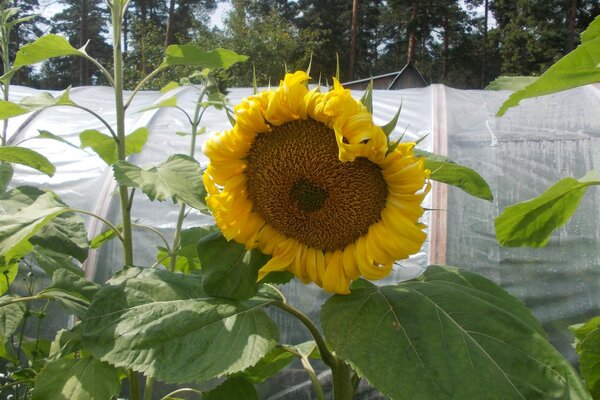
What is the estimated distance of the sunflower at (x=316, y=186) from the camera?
94 centimetres

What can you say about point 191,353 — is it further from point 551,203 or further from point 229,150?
point 551,203

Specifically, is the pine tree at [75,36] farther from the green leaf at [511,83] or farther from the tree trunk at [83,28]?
the green leaf at [511,83]

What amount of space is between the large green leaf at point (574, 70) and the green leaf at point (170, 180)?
64 centimetres

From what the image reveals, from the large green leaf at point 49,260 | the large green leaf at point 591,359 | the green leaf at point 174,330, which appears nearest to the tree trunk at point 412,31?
the large green leaf at point 49,260

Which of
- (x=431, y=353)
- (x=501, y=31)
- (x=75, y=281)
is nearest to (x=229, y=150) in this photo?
(x=431, y=353)

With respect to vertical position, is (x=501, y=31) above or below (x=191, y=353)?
above

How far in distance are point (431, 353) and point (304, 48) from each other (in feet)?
67.3

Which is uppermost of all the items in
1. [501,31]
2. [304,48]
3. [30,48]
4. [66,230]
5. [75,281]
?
[501,31]

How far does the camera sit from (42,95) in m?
1.69

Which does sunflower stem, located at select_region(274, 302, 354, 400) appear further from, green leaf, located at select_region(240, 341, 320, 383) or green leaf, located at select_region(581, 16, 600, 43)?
green leaf, located at select_region(581, 16, 600, 43)

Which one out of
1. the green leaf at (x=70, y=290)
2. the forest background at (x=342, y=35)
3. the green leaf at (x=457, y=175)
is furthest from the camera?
the forest background at (x=342, y=35)

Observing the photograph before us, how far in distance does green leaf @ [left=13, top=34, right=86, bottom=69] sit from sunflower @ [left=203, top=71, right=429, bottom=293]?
2.64 ft

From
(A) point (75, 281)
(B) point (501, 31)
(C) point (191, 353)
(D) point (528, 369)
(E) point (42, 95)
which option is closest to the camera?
(D) point (528, 369)

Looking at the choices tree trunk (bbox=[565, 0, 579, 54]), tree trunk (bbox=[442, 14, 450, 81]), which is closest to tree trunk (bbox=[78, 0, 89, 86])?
tree trunk (bbox=[442, 14, 450, 81])
